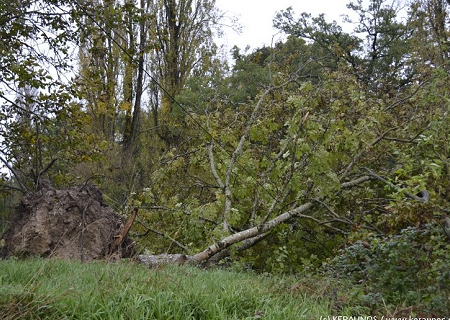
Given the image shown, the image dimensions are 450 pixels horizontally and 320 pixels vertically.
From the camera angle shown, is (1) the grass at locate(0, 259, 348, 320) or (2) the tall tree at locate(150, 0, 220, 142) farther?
(2) the tall tree at locate(150, 0, 220, 142)

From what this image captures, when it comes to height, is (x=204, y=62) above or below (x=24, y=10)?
above

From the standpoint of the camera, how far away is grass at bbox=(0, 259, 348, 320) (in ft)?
8.85

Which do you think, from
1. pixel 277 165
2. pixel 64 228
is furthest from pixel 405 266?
pixel 64 228

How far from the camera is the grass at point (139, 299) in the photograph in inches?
106

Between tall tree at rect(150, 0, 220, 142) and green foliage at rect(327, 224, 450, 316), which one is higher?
tall tree at rect(150, 0, 220, 142)

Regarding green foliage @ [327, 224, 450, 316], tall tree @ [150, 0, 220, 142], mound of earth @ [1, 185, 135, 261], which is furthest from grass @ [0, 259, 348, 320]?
tall tree @ [150, 0, 220, 142]

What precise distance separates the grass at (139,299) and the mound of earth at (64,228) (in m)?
1.77

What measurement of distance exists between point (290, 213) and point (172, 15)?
36.3 feet

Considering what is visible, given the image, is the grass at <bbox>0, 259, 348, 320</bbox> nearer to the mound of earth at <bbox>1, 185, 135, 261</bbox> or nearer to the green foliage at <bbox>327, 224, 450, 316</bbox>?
the green foliage at <bbox>327, 224, 450, 316</bbox>

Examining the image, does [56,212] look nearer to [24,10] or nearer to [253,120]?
[24,10]

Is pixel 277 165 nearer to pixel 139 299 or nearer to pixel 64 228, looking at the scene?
pixel 64 228

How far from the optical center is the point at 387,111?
8.48 meters

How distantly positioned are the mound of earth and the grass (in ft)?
5.81

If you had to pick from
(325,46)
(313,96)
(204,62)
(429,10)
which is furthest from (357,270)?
(325,46)
